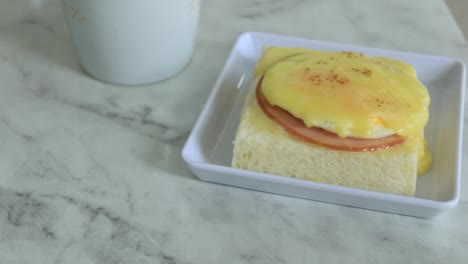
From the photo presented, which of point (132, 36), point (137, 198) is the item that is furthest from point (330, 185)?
point (132, 36)

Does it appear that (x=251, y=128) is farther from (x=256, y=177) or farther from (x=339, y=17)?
(x=339, y=17)

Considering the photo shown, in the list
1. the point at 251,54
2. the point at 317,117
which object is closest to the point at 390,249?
the point at 317,117

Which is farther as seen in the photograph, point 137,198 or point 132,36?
point 132,36

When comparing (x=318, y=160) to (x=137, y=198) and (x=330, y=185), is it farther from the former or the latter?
(x=137, y=198)

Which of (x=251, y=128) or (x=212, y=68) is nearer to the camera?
(x=251, y=128)

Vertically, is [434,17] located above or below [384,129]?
below

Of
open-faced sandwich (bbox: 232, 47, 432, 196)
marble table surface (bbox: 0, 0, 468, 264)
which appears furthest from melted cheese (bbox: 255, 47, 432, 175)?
marble table surface (bbox: 0, 0, 468, 264)

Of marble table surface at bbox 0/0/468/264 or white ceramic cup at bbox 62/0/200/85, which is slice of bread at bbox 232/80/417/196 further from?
white ceramic cup at bbox 62/0/200/85

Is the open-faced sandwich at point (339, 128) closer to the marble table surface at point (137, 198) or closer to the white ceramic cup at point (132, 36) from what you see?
the marble table surface at point (137, 198)
